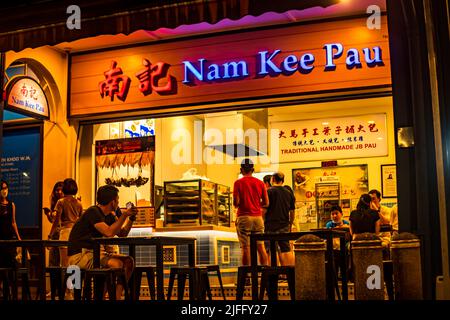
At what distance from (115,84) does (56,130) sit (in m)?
1.34

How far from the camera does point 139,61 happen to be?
36.2 feet

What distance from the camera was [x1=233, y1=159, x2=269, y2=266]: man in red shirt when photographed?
898 centimetres

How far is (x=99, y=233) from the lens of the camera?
6.54 metres

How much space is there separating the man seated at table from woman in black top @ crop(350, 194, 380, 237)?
3.36 metres

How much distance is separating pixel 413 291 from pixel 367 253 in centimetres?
45

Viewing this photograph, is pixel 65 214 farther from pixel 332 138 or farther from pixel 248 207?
pixel 332 138

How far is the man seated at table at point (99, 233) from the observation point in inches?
251

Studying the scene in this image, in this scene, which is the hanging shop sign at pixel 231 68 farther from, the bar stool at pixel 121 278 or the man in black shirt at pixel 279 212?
the bar stool at pixel 121 278

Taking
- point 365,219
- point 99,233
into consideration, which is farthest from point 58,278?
point 365,219

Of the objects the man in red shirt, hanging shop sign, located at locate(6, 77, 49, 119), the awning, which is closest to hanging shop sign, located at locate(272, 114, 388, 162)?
the man in red shirt

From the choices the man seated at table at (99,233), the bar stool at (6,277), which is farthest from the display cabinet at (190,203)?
the bar stool at (6,277)
